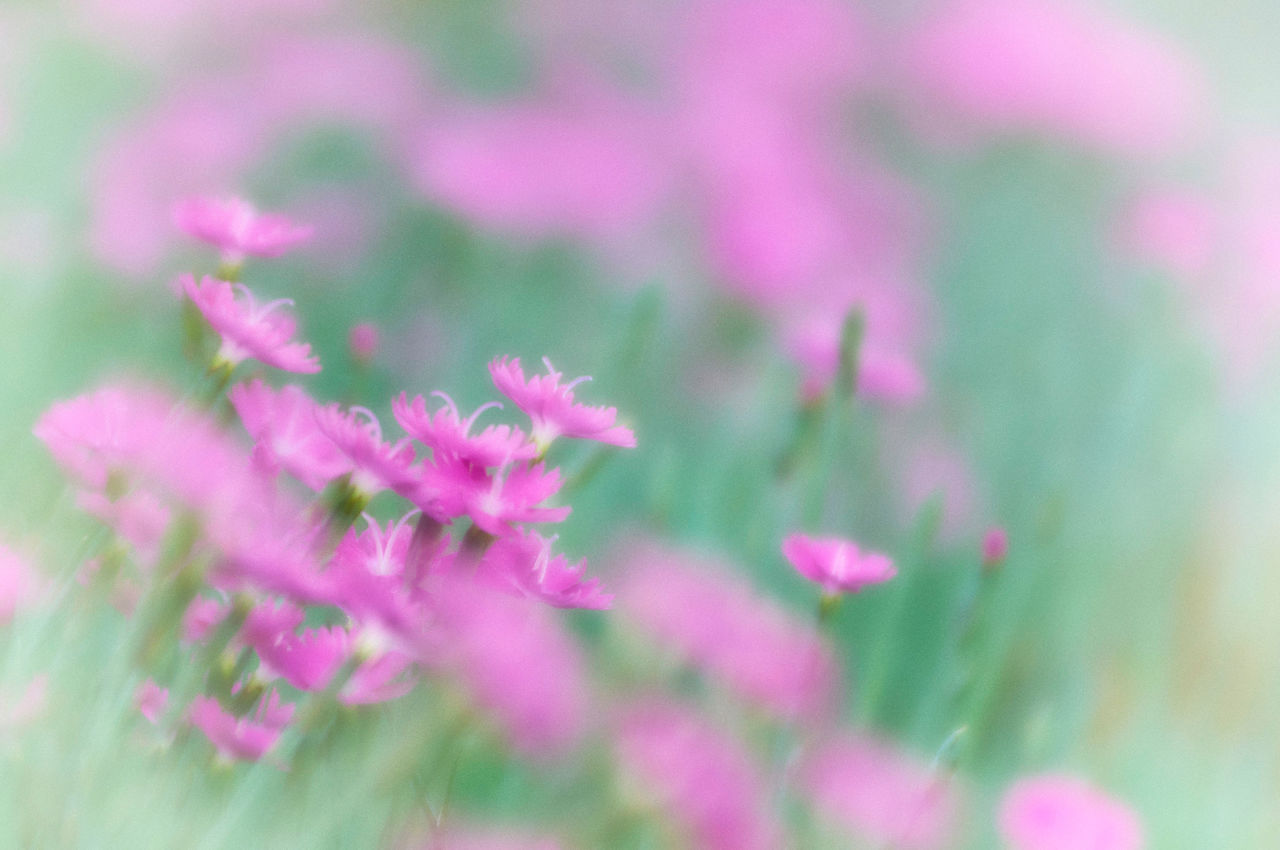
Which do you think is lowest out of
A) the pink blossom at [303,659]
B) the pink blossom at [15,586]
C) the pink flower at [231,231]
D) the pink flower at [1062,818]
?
the pink flower at [1062,818]

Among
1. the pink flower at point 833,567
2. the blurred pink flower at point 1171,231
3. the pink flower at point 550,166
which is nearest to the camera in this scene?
the pink flower at point 833,567

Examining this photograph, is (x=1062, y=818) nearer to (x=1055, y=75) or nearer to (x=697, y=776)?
(x=697, y=776)

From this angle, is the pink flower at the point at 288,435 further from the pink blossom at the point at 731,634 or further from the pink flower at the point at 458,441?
the pink blossom at the point at 731,634

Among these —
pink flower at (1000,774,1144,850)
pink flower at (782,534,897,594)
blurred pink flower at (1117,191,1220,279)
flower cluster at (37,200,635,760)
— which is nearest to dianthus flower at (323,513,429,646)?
flower cluster at (37,200,635,760)

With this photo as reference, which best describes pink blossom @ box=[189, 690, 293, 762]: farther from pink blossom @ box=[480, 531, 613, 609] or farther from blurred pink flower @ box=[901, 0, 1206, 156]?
blurred pink flower @ box=[901, 0, 1206, 156]

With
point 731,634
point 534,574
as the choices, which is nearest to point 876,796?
point 731,634

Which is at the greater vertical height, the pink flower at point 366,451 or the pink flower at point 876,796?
the pink flower at point 366,451

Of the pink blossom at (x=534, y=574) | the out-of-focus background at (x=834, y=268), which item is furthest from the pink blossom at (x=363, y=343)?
the pink blossom at (x=534, y=574)

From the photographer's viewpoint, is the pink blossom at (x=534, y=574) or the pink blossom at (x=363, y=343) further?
the pink blossom at (x=363, y=343)
